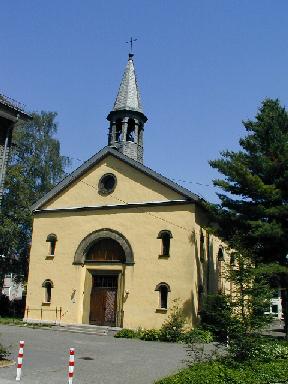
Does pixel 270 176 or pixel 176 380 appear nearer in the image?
pixel 176 380

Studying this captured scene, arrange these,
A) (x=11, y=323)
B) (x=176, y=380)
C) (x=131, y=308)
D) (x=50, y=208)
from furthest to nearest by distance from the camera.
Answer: (x=50, y=208) < (x=11, y=323) < (x=131, y=308) < (x=176, y=380)

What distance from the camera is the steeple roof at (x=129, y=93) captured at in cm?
3034

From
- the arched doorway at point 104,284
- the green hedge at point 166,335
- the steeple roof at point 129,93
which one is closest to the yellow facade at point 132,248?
the arched doorway at point 104,284

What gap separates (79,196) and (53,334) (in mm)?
8907

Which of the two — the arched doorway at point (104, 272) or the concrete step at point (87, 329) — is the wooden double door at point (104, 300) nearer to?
the arched doorway at point (104, 272)

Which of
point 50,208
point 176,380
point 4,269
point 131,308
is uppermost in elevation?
point 50,208

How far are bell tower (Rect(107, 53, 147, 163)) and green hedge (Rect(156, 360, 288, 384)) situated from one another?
18699mm

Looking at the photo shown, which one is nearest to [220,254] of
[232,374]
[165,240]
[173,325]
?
[165,240]

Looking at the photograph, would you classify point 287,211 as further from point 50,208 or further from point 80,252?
point 50,208

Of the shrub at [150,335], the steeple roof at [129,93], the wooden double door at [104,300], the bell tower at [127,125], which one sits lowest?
the shrub at [150,335]

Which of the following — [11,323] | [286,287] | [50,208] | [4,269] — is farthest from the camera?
[4,269]

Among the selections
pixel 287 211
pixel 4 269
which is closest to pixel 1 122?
pixel 287 211

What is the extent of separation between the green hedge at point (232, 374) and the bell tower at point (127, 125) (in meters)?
18.7

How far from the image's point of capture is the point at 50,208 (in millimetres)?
28969
